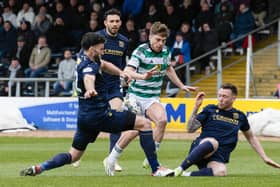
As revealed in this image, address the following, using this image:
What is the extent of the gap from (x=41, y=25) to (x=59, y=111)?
6.50 metres

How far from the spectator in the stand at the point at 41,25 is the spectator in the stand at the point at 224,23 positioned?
6.19 m

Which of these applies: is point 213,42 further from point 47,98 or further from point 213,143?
point 213,143

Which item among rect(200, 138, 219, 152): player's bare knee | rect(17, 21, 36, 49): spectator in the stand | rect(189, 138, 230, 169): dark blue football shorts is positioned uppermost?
rect(17, 21, 36, 49): spectator in the stand

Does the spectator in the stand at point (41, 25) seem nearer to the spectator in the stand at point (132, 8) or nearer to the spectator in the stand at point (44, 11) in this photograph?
the spectator in the stand at point (44, 11)

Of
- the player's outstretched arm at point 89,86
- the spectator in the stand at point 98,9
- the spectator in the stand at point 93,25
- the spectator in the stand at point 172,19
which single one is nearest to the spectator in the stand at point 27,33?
the spectator in the stand at point 93,25

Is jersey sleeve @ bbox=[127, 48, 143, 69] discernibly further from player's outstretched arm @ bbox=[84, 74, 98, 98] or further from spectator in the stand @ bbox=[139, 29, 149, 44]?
spectator in the stand @ bbox=[139, 29, 149, 44]

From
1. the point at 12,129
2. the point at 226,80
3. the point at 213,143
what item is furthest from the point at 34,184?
the point at 226,80

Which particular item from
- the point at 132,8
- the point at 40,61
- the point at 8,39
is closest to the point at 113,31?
the point at 40,61

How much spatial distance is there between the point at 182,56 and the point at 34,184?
17459 millimetres

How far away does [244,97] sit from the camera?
1070 inches

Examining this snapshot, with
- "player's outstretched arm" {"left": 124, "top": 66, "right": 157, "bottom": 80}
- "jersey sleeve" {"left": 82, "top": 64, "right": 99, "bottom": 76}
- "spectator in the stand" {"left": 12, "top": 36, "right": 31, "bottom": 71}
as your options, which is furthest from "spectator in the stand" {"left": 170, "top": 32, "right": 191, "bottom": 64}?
"jersey sleeve" {"left": 82, "top": 64, "right": 99, "bottom": 76}

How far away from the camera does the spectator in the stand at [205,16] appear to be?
29906 millimetres

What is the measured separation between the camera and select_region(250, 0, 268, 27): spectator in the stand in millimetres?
29828

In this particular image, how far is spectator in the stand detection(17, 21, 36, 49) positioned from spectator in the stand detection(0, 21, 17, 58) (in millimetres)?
222
